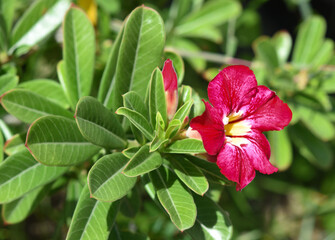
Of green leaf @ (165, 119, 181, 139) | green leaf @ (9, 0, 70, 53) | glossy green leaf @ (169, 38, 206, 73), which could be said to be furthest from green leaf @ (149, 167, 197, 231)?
glossy green leaf @ (169, 38, 206, 73)

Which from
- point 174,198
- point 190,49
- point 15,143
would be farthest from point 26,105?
point 190,49

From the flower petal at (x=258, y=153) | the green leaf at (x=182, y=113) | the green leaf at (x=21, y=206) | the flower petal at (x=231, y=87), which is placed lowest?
the green leaf at (x=21, y=206)

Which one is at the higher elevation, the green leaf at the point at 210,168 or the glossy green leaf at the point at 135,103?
the glossy green leaf at the point at 135,103

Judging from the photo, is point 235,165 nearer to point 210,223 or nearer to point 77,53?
point 210,223

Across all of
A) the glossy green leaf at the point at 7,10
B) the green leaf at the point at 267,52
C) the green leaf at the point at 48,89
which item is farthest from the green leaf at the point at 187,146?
the green leaf at the point at 267,52

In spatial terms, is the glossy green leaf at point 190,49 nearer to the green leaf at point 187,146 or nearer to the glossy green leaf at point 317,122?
the glossy green leaf at point 317,122

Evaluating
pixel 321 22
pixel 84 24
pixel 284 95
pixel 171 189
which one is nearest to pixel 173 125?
pixel 171 189
